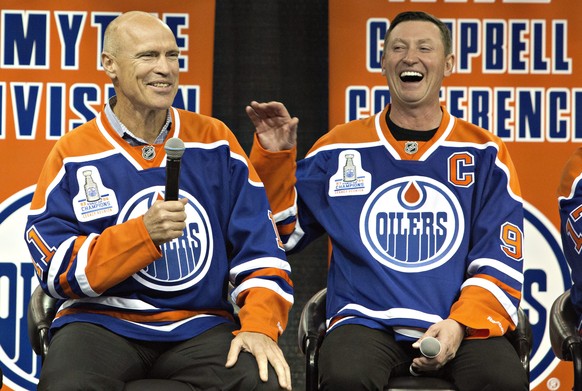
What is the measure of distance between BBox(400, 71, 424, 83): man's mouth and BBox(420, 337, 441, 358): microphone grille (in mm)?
917

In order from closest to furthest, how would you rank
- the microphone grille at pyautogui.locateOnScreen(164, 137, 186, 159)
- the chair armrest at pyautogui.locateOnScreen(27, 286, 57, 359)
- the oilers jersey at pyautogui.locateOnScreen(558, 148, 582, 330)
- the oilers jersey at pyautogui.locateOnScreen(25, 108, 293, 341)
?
the microphone grille at pyautogui.locateOnScreen(164, 137, 186, 159) < the oilers jersey at pyautogui.locateOnScreen(25, 108, 293, 341) < the chair armrest at pyautogui.locateOnScreen(27, 286, 57, 359) < the oilers jersey at pyautogui.locateOnScreen(558, 148, 582, 330)

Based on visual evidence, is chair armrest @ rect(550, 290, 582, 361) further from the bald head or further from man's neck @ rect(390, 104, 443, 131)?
the bald head

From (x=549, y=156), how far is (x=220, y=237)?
70.0 inches

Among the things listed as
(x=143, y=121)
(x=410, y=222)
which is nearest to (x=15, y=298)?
(x=143, y=121)

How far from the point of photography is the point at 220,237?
3.04m

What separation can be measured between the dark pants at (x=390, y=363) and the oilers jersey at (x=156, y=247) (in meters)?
0.19

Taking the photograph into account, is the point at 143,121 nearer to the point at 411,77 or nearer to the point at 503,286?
the point at 411,77

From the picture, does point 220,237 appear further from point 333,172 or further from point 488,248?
point 488,248

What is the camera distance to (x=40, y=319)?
10.1 ft

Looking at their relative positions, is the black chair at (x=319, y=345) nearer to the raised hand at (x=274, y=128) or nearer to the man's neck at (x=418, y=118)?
the raised hand at (x=274, y=128)

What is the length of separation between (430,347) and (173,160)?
3.02 ft

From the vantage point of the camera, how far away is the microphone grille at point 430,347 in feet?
9.38

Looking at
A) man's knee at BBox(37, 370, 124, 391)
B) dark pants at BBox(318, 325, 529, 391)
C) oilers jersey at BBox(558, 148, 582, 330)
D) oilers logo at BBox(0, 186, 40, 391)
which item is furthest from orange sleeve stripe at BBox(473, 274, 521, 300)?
oilers logo at BBox(0, 186, 40, 391)

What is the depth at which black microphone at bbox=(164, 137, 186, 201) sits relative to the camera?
→ 2.46 m
